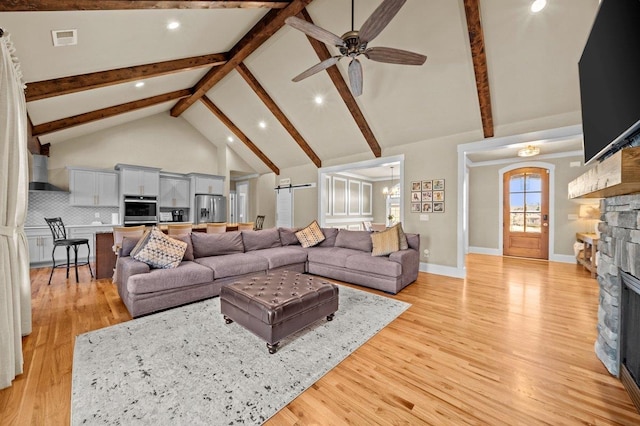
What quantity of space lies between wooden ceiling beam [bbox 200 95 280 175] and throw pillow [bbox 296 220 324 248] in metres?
3.96

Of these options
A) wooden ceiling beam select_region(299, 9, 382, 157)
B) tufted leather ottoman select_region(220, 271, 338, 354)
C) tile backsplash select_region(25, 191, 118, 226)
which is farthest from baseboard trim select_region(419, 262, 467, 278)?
tile backsplash select_region(25, 191, 118, 226)

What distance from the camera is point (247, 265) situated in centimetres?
381

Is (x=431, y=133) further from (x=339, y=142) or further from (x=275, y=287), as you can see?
(x=275, y=287)

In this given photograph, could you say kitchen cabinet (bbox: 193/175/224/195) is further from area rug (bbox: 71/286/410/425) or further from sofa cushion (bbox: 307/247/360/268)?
area rug (bbox: 71/286/410/425)

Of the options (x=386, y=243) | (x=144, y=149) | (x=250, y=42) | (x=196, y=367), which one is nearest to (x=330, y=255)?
(x=386, y=243)

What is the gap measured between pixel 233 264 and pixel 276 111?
3904 millimetres

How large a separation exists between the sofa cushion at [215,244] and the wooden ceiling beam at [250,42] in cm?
327

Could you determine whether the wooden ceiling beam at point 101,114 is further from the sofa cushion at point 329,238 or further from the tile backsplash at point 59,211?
the sofa cushion at point 329,238

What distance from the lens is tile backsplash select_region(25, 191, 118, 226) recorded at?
551cm

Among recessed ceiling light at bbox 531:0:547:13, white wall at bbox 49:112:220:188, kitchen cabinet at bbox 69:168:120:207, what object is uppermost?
recessed ceiling light at bbox 531:0:547:13

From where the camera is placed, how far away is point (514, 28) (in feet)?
10.3

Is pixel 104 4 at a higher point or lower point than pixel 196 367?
higher

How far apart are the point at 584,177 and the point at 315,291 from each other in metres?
2.29

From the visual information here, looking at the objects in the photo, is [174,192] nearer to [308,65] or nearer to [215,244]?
[215,244]
